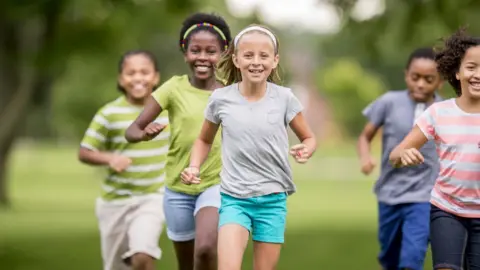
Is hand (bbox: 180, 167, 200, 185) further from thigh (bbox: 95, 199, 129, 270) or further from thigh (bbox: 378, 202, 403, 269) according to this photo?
thigh (bbox: 378, 202, 403, 269)

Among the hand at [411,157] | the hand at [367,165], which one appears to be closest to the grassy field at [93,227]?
the hand at [367,165]

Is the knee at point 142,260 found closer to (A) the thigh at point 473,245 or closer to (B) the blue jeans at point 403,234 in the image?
(B) the blue jeans at point 403,234

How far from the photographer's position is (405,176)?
391 inches

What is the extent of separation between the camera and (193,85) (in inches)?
331

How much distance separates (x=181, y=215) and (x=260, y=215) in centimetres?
106

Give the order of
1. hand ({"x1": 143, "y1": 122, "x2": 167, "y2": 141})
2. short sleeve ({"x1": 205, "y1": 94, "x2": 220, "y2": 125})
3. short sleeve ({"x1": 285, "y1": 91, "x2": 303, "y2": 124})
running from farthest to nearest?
1. hand ({"x1": 143, "y1": 122, "x2": 167, "y2": 141})
2. short sleeve ({"x1": 205, "y1": 94, "x2": 220, "y2": 125})
3. short sleeve ({"x1": 285, "y1": 91, "x2": 303, "y2": 124})

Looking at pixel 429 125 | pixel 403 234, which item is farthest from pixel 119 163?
pixel 429 125

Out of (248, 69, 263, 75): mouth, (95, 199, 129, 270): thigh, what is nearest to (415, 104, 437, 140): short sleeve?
(248, 69, 263, 75): mouth

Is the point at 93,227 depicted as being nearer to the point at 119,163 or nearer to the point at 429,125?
the point at 119,163

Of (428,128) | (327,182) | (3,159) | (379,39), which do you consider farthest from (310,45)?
(428,128)

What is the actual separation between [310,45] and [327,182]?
83.6 metres

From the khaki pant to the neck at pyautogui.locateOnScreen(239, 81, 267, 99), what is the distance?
211 centimetres

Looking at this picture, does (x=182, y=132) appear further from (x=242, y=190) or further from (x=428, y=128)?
(x=428, y=128)

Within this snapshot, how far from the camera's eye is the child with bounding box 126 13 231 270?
8242 millimetres
